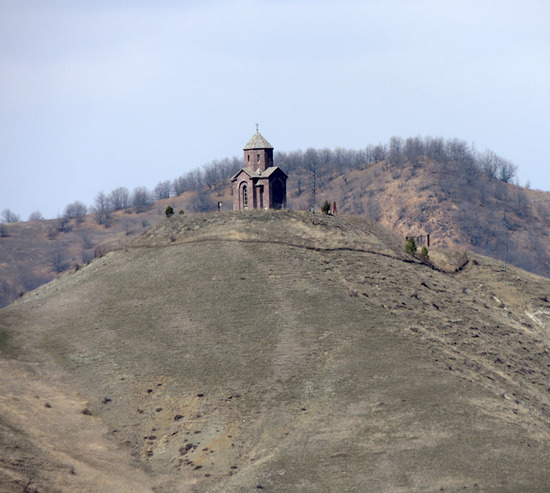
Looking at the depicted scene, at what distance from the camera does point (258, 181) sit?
8731 centimetres

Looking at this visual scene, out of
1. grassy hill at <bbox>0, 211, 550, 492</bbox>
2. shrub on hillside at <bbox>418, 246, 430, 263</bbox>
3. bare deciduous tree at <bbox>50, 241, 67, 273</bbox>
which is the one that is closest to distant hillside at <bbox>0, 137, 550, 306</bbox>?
bare deciduous tree at <bbox>50, 241, 67, 273</bbox>

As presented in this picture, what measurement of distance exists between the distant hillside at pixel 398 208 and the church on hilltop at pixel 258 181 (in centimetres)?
6529

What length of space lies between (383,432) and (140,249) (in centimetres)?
3826

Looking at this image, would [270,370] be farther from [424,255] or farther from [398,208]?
[398,208]

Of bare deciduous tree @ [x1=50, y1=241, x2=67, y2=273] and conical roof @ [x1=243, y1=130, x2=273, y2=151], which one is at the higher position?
conical roof @ [x1=243, y1=130, x2=273, y2=151]

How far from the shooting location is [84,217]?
7795 inches

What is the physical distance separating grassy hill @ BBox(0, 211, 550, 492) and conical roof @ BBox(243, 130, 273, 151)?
→ 8673 millimetres

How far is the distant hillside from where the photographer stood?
512ft

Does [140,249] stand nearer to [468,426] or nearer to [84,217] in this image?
[468,426]

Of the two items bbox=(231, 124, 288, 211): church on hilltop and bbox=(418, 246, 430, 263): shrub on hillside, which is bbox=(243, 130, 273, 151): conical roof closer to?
bbox=(231, 124, 288, 211): church on hilltop

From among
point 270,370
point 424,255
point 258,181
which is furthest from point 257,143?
point 270,370

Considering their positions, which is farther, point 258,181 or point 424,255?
point 424,255

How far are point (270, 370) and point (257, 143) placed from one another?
35.7 metres

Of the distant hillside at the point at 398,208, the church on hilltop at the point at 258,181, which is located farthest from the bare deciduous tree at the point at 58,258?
the church on hilltop at the point at 258,181
